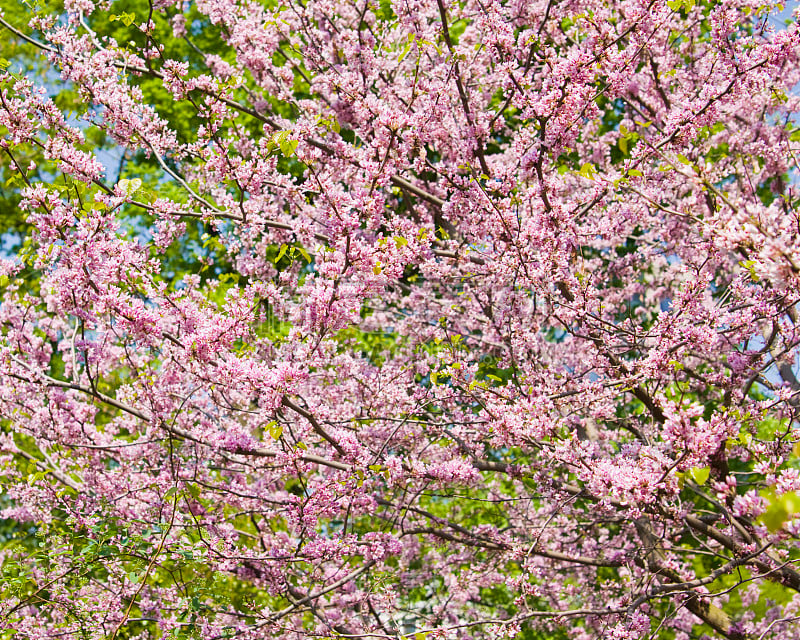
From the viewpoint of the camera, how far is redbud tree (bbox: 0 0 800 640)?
384cm

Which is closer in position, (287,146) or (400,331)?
(287,146)

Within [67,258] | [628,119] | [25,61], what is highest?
[25,61]

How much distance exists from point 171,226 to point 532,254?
9.52ft

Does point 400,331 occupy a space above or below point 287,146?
above

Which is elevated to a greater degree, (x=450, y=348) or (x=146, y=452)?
(x=146, y=452)

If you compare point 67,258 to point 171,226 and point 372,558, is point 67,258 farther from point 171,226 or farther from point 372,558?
point 372,558

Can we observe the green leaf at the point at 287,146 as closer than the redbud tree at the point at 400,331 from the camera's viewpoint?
Yes

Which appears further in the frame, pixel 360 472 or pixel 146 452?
pixel 146 452

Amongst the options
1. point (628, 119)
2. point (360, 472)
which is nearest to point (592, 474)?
point (360, 472)

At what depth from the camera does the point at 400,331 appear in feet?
22.7

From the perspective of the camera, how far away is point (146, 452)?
5.61 metres

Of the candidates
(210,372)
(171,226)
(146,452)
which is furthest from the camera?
(146,452)

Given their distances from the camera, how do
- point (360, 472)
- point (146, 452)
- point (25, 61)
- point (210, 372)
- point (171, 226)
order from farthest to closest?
point (25, 61) → point (146, 452) → point (171, 226) → point (360, 472) → point (210, 372)

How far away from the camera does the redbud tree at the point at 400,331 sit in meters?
3.84
